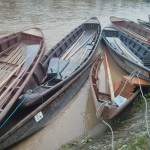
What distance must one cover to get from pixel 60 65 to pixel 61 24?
11430mm

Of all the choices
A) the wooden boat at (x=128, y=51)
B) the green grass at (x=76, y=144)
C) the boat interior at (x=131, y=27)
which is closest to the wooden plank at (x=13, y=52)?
the wooden boat at (x=128, y=51)

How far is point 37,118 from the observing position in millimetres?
8031

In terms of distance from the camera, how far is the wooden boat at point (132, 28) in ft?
55.1

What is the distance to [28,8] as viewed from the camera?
2717 cm

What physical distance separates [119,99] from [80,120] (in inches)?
68.0

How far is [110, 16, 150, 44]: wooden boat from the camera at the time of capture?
16797 millimetres

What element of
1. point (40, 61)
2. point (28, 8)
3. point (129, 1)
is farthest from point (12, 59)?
point (129, 1)

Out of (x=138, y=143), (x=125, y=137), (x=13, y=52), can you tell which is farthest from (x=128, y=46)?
(x=138, y=143)

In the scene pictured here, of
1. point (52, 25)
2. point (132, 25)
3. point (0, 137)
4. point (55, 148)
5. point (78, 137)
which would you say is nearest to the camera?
point (0, 137)

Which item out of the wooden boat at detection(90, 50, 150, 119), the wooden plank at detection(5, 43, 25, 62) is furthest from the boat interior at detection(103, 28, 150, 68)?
the wooden plank at detection(5, 43, 25, 62)

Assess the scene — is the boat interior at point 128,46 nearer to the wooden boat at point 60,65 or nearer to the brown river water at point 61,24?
the wooden boat at point 60,65

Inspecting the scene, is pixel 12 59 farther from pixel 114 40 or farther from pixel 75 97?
pixel 114 40

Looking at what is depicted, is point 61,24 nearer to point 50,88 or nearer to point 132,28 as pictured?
point 132,28

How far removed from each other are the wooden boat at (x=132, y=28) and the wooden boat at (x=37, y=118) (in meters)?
7.42
